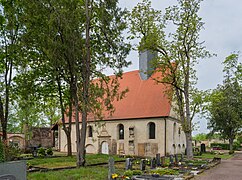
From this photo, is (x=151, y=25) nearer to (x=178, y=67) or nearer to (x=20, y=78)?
(x=178, y=67)

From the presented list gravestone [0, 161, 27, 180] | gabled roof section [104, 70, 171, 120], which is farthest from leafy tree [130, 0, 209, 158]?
gravestone [0, 161, 27, 180]

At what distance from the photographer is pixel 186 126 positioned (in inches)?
905

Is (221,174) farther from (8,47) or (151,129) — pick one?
(8,47)

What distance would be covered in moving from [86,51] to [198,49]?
11.7 meters

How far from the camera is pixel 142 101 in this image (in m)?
28.6

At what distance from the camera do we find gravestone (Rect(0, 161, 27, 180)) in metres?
5.07

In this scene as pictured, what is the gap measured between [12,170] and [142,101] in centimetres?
2377

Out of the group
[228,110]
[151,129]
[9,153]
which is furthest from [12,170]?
[228,110]

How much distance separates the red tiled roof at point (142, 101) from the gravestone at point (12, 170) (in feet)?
66.3

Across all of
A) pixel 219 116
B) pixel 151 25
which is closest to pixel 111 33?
pixel 151 25

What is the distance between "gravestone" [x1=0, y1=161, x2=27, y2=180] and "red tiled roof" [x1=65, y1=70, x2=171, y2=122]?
20199mm

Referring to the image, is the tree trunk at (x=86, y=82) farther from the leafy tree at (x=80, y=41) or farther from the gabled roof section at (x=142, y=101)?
the gabled roof section at (x=142, y=101)

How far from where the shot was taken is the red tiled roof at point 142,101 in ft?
87.5

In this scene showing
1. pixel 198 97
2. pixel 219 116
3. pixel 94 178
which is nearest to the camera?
pixel 94 178
